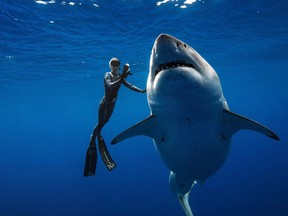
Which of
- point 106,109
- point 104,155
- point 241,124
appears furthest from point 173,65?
point 104,155

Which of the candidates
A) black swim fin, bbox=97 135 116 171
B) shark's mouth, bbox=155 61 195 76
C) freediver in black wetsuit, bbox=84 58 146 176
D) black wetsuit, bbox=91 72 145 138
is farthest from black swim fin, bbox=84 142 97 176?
shark's mouth, bbox=155 61 195 76

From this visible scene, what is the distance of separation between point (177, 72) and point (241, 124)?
2.03 m

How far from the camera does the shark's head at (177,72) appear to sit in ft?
10.6

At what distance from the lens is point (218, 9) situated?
14086 millimetres

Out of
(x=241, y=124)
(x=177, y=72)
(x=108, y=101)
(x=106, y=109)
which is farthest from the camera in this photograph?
(x=106, y=109)

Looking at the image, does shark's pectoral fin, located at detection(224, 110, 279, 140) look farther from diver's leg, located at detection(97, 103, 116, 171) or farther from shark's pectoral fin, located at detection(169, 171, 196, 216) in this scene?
diver's leg, located at detection(97, 103, 116, 171)

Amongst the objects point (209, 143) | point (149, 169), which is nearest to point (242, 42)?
point (209, 143)

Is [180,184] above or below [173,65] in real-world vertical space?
below

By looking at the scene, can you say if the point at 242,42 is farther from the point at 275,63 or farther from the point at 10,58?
the point at 10,58

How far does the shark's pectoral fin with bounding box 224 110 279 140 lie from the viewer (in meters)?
4.22

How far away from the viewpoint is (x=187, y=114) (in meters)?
3.92

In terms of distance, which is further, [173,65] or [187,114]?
[187,114]

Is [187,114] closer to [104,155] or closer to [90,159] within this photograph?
[104,155]

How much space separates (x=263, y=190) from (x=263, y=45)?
1585cm
